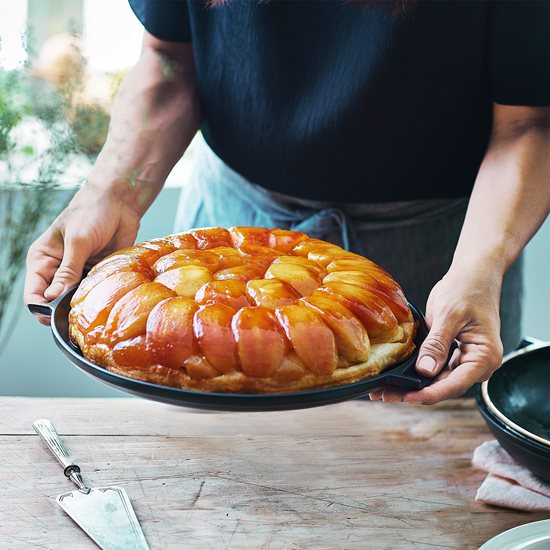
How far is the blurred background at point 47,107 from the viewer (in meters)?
2.07

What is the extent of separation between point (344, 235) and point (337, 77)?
0.28 metres

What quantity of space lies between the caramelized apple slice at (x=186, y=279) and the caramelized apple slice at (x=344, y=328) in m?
0.12

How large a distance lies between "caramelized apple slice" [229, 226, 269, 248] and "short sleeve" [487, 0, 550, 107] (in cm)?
43

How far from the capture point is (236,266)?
1.02 metres

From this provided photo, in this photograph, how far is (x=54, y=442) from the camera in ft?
3.79

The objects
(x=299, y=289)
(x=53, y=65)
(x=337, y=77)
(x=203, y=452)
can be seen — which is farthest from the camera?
(x=53, y=65)

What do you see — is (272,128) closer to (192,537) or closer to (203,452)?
(203,452)

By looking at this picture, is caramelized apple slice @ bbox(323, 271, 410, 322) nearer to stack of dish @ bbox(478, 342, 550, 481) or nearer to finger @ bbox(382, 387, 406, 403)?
finger @ bbox(382, 387, 406, 403)

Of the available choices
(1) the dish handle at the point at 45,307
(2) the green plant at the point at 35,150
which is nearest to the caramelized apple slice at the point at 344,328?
(1) the dish handle at the point at 45,307

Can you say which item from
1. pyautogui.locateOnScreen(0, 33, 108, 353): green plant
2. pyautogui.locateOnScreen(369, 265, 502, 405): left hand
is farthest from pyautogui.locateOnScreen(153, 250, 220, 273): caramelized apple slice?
pyautogui.locateOnScreen(0, 33, 108, 353): green plant

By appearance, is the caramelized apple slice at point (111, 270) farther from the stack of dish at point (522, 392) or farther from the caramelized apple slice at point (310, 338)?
the stack of dish at point (522, 392)

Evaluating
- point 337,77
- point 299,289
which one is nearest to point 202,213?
point 337,77

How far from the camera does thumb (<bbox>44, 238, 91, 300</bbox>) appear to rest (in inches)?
42.6

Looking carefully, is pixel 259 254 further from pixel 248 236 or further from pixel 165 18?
pixel 165 18
